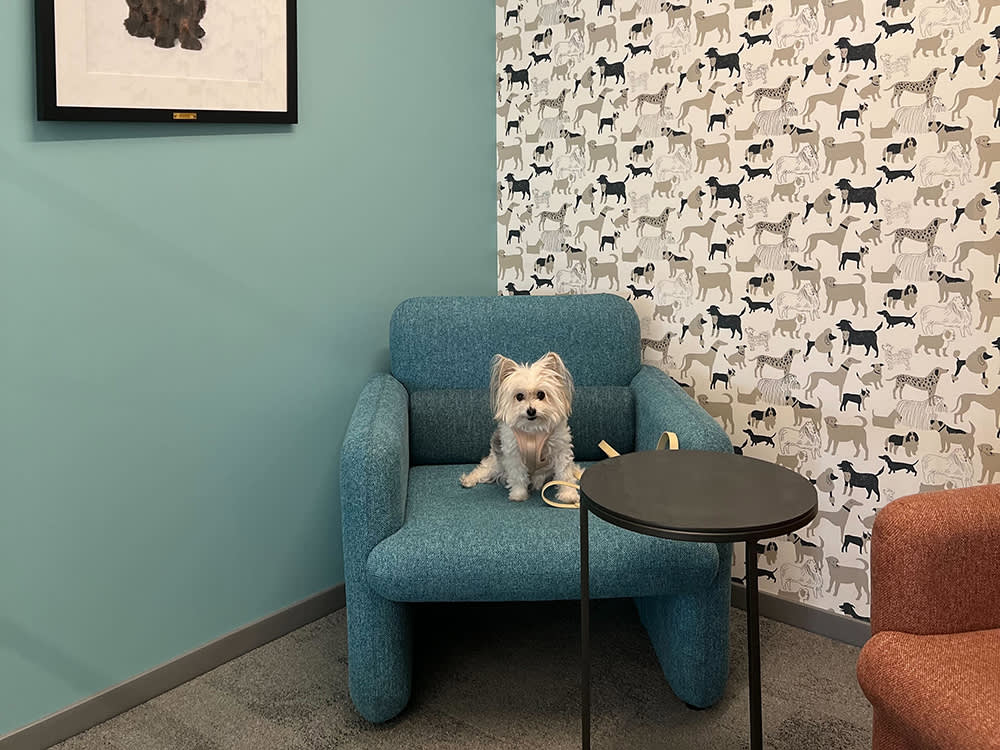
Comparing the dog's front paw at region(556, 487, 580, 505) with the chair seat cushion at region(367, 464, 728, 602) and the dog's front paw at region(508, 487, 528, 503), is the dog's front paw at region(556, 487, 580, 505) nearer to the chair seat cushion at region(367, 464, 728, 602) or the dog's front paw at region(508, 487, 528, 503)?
the dog's front paw at region(508, 487, 528, 503)

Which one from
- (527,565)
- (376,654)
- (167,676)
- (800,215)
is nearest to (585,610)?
(527,565)

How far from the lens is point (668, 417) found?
84.2 inches

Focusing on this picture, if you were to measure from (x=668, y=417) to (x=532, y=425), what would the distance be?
1.16 ft

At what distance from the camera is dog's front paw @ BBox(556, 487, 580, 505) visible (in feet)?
6.91

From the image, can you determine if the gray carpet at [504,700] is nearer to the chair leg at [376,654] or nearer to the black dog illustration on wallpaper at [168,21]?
the chair leg at [376,654]

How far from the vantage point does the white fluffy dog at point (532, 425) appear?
2104 millimetres

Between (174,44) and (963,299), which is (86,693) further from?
(963,299)

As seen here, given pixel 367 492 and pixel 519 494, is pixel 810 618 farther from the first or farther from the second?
pixel 367 492

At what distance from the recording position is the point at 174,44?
6.56 feet

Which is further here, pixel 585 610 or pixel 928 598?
pixel 585 610

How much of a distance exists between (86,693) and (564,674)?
1.19m

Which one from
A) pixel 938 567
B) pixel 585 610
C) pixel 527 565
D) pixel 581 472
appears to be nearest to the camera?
pixel 938 567

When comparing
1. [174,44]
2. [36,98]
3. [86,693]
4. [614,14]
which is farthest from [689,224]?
[86,693]

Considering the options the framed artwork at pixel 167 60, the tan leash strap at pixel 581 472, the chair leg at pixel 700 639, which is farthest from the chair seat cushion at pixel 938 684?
the framed artwork at pixel 167 60
